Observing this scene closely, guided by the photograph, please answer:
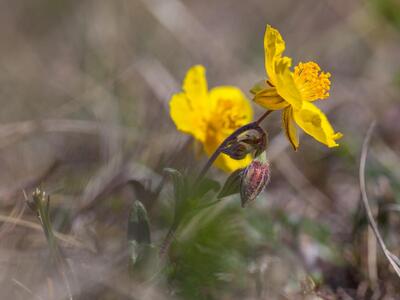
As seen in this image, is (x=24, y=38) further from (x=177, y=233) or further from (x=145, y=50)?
(x=177, y=233)

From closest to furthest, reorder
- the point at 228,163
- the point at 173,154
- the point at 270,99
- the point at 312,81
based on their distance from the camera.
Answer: the point at 270,99 < the point at 312,81 < the point at 228,163 < the point at 173,154

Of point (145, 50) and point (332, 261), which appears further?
point (145, 50)

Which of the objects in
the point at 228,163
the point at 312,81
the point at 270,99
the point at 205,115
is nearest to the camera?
the point at 270,99

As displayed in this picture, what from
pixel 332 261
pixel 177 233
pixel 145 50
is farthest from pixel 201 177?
pixel 145 50

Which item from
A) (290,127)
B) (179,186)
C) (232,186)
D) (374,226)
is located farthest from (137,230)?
(374,226)

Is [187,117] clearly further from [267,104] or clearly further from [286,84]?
[286,84]

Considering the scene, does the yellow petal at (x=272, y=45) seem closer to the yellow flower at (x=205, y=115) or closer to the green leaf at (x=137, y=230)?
the yellow flower at (x=205, y=115)
